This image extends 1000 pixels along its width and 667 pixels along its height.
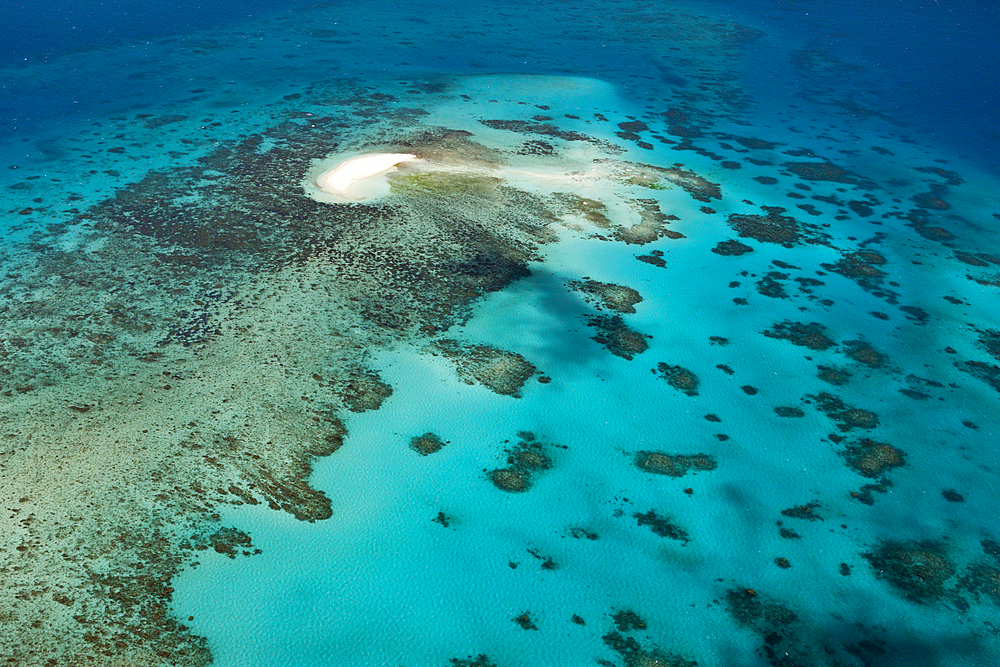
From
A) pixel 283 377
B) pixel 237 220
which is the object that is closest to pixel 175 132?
pixel 237 220

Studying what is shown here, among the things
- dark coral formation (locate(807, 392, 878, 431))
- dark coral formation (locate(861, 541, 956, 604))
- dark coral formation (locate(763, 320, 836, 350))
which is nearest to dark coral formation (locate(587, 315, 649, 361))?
dark coral formation (locate(763, 320, 836, 350))

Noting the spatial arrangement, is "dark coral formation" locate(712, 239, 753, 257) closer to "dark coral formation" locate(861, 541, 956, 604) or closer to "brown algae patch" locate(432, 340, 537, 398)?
"brown algae patch" locate(432, 340, 537, 398)

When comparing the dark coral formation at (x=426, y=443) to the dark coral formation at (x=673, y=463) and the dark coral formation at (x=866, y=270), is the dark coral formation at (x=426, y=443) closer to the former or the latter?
the dark coral formation at (x=673, y=463)

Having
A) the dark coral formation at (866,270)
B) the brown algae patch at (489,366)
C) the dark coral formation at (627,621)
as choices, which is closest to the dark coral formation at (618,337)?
the brown algae patch at (489,366)

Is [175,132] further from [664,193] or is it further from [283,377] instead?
[664,193]

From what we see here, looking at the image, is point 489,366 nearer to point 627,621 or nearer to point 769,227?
point 627,621

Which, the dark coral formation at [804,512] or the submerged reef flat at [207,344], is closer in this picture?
the submerged reef flat at [207,344]
